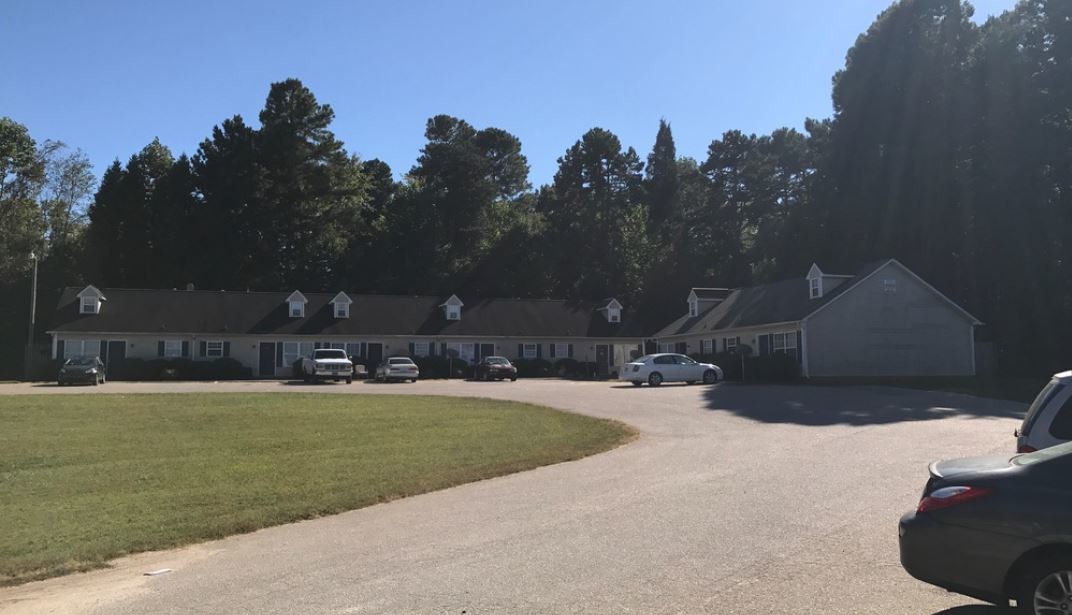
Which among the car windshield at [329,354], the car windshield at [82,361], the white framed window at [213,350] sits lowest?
the car windshield at [82,361]

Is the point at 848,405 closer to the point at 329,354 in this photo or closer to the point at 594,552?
the point at 594,552

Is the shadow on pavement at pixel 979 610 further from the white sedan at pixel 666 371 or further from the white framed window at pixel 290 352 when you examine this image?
the white framed window at pixel 290 352

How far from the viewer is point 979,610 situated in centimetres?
594

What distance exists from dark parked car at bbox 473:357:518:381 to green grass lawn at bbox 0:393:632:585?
20.1 m

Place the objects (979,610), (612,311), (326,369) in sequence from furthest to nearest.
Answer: (612,311) → (326,369) → (979,610)

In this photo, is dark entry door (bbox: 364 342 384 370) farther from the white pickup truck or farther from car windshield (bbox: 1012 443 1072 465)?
car windshield (bbox: 1012 443 1072 465)

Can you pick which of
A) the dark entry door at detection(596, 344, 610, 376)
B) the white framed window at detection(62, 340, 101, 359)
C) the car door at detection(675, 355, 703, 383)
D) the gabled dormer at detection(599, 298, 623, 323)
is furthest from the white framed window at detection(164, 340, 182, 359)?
the car door at detection(675, 355, 703, 383)

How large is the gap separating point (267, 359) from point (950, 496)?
49.8 meters

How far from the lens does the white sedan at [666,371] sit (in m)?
38.5

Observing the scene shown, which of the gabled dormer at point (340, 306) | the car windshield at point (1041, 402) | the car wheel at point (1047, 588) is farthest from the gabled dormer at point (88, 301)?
the car wheel at point (1047, 588)

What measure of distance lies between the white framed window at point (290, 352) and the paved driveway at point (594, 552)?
40203mm

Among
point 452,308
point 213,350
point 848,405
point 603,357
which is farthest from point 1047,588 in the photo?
point 603,357

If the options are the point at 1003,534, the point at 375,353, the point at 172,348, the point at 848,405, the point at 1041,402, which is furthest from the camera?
the point at 375,353

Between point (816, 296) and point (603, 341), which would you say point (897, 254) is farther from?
point (603, 341)
